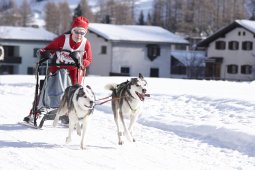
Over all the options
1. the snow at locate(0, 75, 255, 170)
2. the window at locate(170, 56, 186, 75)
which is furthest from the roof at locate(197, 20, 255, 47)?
the snow at locate(0, 75, 255, 170)

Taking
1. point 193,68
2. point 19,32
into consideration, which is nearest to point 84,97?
point 193,68

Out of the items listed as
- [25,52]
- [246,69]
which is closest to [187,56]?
[246,69]

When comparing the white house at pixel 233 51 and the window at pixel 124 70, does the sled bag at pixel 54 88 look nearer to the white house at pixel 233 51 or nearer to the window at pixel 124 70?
the white house at pixel 233 51

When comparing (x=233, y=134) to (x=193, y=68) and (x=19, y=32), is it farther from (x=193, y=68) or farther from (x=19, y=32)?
(x=19, y=32)

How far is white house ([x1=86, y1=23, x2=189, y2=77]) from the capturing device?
51284mm

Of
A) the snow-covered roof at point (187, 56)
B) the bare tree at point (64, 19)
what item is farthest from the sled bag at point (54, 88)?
the bare tree at point (64, 19)

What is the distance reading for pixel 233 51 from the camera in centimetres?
5103

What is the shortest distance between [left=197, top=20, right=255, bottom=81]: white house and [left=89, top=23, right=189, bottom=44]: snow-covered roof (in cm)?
320

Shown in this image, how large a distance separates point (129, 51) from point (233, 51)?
904cm

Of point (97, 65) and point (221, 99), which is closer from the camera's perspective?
point (221, 99)

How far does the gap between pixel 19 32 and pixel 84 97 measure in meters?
52.7

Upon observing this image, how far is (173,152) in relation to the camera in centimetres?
817

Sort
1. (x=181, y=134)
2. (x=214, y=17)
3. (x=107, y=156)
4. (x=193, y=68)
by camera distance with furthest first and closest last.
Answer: (x=214, y=17), (x=193, y=68), (x=181, y=134), (x=107, y=156)

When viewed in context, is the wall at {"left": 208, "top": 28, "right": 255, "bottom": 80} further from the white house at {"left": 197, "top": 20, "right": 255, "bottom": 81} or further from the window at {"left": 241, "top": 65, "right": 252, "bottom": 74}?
the window at {"left": 241, "top": 65, "right": 252, "bottom": 74}
